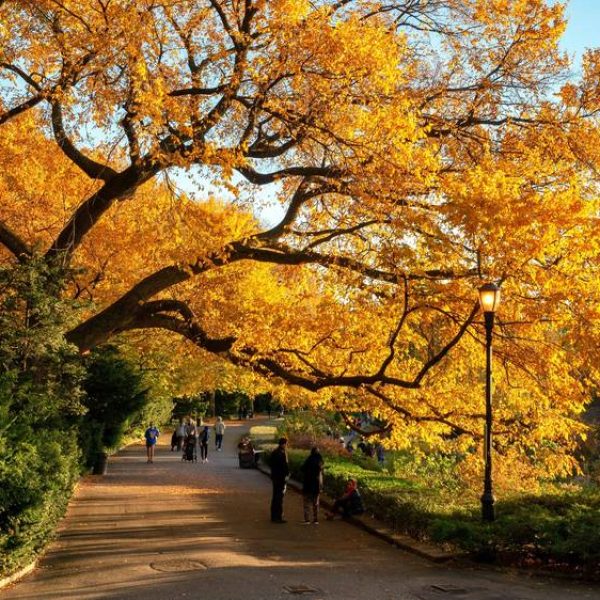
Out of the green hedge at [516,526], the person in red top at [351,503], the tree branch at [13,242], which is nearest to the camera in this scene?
the green hedge at [516,526]

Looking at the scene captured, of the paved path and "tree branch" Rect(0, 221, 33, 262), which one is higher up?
"tree branch" Rect(0, 221, 33, 262)

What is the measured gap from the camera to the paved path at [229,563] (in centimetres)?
889

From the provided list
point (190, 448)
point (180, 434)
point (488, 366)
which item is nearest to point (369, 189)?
point (488, 366)

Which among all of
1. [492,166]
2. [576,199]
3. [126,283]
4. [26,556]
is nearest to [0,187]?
[126,283]

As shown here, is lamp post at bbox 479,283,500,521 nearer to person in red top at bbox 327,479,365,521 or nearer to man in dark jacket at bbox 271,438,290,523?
person in red top at bbox 327,479,365,521

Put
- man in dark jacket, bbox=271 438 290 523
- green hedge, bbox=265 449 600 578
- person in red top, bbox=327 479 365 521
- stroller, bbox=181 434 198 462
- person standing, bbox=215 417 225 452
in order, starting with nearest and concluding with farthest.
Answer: green hedge, bbox=265 449 600 578 < man in dark jacket, bbox=271 438 290 523 < person in red top, bbox=327 479 365 521 < stroller, bbox=181 434 198 462 < person standing, bbox=215 417 225 452

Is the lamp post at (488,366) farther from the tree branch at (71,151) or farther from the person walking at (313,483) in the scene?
the tree branch at (71,151)

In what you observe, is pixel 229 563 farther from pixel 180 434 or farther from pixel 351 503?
pixel 180 434

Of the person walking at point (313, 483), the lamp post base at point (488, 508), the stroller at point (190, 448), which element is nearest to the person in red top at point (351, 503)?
the person walking at point (313, 483)

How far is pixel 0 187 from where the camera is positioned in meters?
19.2

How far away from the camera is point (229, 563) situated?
10.7 meters

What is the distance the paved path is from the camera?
29.2 ft

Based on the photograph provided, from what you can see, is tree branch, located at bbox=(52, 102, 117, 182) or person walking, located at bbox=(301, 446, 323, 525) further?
person walking, located at bbox=(301, 446, 323, 525)

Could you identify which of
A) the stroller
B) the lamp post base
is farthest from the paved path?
the stroller
